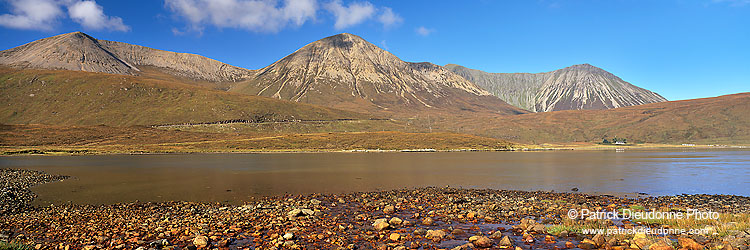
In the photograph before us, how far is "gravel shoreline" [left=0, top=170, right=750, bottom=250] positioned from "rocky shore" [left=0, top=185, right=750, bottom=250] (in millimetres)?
40

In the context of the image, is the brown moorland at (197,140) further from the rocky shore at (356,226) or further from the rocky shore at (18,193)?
the rocky shore at (356,226)

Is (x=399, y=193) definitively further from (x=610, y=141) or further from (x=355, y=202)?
(x=610, y=141)

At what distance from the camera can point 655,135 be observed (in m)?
180

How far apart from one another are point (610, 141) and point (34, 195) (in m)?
194

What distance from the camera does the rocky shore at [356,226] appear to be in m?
13.0

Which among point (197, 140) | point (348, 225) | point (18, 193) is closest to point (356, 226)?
point (348, 225)

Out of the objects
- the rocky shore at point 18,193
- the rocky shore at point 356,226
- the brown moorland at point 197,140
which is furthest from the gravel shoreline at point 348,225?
the brown moorland at point 197,140

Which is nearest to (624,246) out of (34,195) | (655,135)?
(34,195)

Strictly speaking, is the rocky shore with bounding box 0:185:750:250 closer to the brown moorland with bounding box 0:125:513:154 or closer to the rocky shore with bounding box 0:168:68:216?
the rocky shore with bounding box 0:168:68:216

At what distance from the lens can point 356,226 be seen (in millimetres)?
16422

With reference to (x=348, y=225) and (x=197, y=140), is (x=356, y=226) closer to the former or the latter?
(x=348, y=225)

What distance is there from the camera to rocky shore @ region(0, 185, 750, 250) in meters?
13.0

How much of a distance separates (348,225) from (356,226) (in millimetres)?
345

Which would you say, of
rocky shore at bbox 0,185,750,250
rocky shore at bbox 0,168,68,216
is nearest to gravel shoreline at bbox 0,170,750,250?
rocky shore at bbox 0,185,750,250
